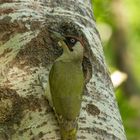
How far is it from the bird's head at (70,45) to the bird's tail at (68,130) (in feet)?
1.56

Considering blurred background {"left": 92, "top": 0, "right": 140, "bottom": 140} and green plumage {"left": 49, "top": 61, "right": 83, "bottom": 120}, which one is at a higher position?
green plumage {"left": 49, "top": 61, "right": 83, "bottom": 120}

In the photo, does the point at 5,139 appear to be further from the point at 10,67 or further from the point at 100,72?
the point at 100,72

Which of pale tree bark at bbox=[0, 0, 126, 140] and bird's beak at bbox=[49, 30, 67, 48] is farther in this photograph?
bird's beak at bbox=[49, 30, 67, 48]

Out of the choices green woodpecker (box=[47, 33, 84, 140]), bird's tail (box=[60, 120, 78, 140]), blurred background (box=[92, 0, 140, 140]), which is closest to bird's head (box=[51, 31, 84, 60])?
green woodpecker (box=[47, 33, 84, 140])

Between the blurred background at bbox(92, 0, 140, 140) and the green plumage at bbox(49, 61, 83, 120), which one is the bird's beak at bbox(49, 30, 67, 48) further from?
the blurred background at bbox(92, 0, 140, 140)

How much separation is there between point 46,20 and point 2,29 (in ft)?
0.73

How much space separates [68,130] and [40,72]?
350 mm

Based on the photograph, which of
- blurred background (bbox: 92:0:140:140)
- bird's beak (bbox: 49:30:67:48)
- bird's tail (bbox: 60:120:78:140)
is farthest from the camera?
blurred background (bbox: 92:0:140:140)

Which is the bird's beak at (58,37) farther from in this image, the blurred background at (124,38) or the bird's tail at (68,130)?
the blurred background at (124,38)

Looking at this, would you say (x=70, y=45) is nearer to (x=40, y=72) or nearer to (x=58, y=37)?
(x=58, y=37)

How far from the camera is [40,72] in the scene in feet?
9.67

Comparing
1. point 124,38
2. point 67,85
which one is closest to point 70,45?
point 67,85

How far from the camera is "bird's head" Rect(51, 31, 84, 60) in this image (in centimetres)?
308

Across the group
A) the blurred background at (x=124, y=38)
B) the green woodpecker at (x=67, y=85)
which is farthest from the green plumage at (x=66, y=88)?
the blurred background at (x=124, y=38)
